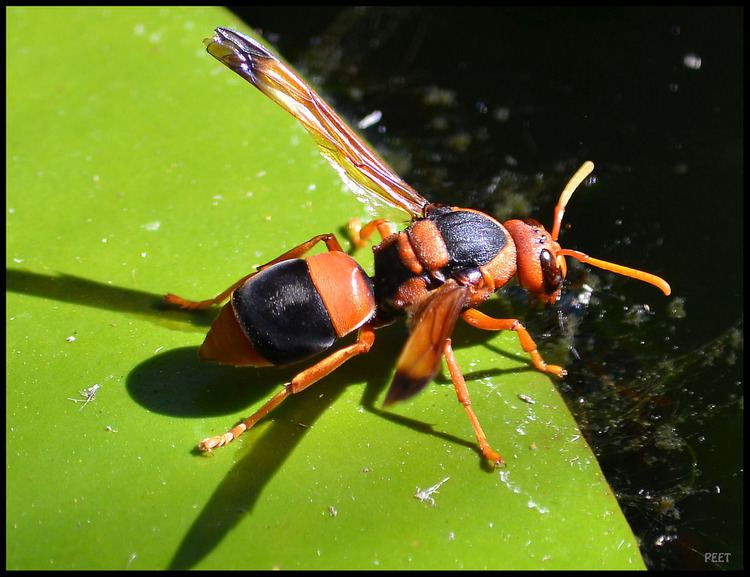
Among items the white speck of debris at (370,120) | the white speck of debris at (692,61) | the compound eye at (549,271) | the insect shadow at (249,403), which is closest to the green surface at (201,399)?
the insect shadow at (249,403)

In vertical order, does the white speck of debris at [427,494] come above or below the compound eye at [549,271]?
below

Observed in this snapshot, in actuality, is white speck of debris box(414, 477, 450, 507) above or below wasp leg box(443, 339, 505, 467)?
below

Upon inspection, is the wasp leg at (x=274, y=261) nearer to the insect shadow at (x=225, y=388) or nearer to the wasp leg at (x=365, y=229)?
the insect shadow at (x=225, y=388)

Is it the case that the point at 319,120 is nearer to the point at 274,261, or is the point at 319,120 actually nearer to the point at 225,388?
the point at 274,261

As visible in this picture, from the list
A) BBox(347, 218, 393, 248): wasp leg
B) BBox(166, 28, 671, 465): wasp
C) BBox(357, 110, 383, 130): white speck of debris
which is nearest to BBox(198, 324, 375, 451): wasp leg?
BBox(166, 28, 671, 465): wasp

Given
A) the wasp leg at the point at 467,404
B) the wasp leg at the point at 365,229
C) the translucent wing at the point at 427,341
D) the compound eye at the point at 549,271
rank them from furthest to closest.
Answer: the wasp leg at the point at 365,229
the compound eye at the point at 549,271
the wasp leg at the point at 467,404
the translucent wing at the point at 427,341

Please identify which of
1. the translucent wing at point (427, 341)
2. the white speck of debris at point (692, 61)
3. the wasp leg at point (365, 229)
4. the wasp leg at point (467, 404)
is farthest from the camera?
the white speck of debris at point (692, 61)

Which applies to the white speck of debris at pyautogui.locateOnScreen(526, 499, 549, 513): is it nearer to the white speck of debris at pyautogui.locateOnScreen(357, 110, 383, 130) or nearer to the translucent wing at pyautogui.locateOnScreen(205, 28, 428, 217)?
the translucent wing at pyautogui.locateOnScreen(205, 28, 428, 217)
